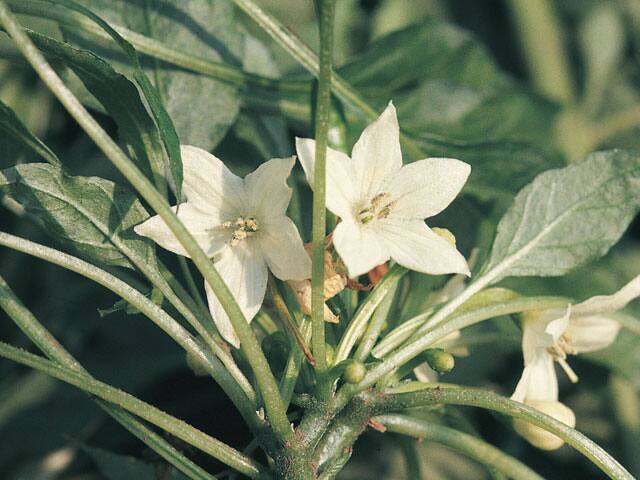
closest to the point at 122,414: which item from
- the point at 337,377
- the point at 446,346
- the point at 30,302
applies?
the point at 337,377

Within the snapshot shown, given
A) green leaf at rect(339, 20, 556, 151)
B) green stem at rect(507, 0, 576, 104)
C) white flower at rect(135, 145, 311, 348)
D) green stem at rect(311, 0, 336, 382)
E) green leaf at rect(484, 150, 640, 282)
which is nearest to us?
green stem at rect(311, 0, 336, 382)

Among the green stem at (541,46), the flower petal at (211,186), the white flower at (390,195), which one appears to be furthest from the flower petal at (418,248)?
the green stem at (541,46)

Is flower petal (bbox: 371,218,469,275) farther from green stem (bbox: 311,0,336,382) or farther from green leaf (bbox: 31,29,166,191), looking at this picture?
green leaf (bbox: 31,29,166,191)

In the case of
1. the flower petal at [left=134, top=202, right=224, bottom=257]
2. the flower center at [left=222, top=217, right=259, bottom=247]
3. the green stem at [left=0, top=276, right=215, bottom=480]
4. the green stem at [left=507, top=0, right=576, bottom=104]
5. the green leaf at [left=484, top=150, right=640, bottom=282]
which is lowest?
the green stem at [left=0, top=276, right=215, bottom=480]

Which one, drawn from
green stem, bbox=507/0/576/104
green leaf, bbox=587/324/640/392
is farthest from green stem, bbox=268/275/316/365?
green stem, bbox=507/0/576/104

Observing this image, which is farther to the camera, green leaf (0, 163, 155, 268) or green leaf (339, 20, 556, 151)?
green leaf (339, 20, 556, 151)

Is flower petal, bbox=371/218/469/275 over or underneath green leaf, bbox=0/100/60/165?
over

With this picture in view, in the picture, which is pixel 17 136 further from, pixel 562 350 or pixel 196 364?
pixel 562 350

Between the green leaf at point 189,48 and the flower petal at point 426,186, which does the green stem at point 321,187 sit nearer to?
the flower petal at point 426,186

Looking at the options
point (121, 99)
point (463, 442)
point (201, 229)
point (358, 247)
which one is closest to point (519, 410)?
point (463, 442)

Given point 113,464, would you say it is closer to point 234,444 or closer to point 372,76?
point 234,444
